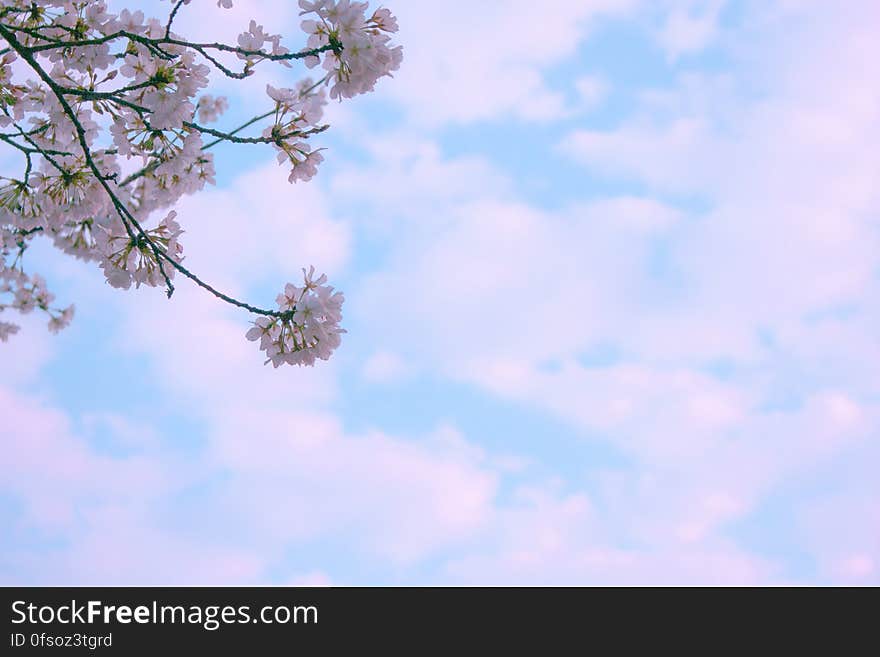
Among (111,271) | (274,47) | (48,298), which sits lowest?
(111,271)

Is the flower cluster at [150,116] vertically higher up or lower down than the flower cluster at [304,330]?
higher up

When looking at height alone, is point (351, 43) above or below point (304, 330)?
above

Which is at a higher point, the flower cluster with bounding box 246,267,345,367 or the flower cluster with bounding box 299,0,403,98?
the flower cluster with bounding box 299,0,403,98

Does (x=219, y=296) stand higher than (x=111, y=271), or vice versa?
(x=111, y=271)

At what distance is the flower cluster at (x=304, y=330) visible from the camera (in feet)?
15.6

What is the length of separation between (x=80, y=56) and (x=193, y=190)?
1.40m

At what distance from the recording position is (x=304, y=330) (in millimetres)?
4785

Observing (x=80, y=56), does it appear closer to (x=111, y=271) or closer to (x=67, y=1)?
(x=67, y=1)

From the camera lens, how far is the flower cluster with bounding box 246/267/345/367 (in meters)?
4.77

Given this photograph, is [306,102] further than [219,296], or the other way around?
[306,102]

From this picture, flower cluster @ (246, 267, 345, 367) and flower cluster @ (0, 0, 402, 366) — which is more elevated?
flower cluster @ (0, 0, 402, 366)

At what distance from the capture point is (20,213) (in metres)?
6.11

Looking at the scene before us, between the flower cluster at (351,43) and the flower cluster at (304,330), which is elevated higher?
the flower cluster at (351,43)
